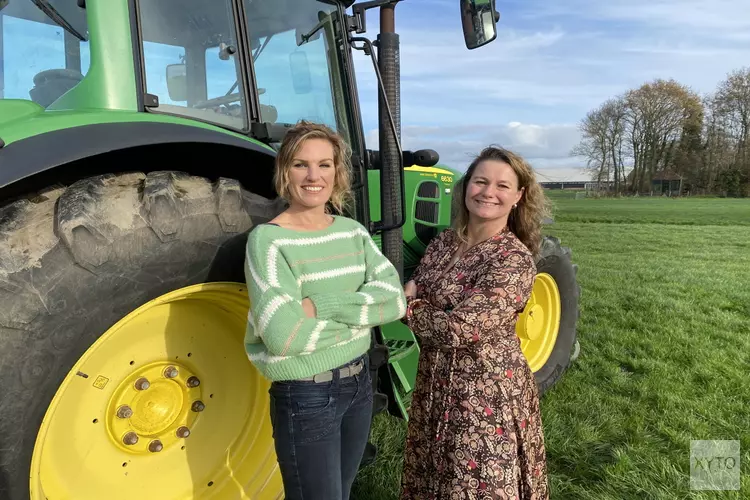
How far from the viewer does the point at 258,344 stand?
67.0 inches

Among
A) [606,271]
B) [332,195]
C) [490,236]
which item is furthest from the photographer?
[606,271]

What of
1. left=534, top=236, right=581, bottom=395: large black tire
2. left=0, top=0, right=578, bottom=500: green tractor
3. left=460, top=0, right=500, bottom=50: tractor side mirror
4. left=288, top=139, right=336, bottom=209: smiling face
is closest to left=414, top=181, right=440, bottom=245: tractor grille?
left=534, top=236, right=581, bottom=395: large black tire

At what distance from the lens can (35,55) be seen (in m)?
2.14

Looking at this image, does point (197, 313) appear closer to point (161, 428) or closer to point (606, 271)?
point (161, 428)

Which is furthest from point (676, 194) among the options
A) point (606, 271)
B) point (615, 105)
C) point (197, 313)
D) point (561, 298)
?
point (197, 313)

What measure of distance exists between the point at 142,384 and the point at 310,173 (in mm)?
892

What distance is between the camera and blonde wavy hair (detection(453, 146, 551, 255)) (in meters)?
2.10

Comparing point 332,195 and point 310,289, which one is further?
point 332,195

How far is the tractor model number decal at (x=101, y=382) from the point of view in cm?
176

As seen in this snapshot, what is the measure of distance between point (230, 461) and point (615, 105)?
43.2m

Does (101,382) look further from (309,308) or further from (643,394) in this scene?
(643,394)

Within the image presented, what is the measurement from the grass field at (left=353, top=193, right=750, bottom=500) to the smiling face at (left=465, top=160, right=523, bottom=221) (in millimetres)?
1436

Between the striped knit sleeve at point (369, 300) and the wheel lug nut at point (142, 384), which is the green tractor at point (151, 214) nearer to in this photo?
the wheel lug nut at point (142, 384)

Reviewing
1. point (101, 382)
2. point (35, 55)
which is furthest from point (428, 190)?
point (101, 382)
